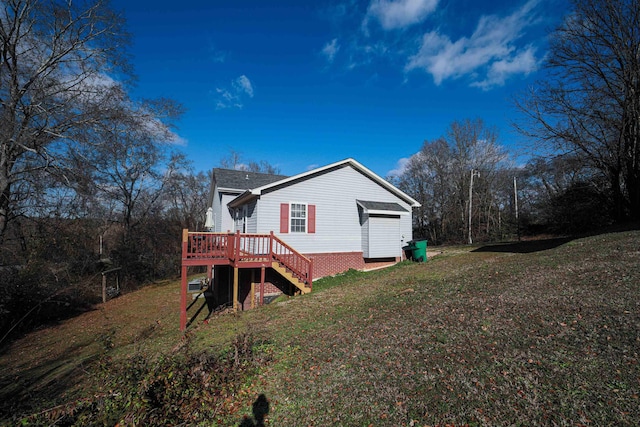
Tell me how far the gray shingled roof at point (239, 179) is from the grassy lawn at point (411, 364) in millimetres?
9260

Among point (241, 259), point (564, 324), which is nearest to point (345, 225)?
point (241, 259)

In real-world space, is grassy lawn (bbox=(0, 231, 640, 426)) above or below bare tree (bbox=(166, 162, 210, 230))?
below

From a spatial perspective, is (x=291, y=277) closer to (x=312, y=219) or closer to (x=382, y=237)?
(x=312, y=219)

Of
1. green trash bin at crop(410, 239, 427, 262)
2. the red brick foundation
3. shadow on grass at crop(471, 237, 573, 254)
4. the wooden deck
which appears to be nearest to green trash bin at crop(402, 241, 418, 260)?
green trash bin at crop(410, 239, 427, 262)

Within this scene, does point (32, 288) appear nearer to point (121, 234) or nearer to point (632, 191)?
point (121, 234)

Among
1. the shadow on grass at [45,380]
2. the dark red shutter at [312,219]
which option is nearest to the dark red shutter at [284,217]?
the dark red shutter at [312,219]

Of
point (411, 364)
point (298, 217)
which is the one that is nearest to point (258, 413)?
point (411, 364)

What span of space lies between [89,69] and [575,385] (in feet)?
52.6

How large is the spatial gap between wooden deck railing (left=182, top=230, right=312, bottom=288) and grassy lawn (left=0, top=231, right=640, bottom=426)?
2544 mm

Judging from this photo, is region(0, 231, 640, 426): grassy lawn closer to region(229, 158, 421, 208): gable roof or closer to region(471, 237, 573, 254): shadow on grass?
region(471, 237, 573, 254): shadow on grass

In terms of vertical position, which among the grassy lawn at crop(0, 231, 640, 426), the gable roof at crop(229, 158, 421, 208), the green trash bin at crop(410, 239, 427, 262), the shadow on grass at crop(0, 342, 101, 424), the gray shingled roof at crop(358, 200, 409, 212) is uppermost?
the gable roof at crop(229, 158, 421, 208)

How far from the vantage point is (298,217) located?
41.8ft

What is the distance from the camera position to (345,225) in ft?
45.2

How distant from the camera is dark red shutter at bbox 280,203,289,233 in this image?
485 inches
